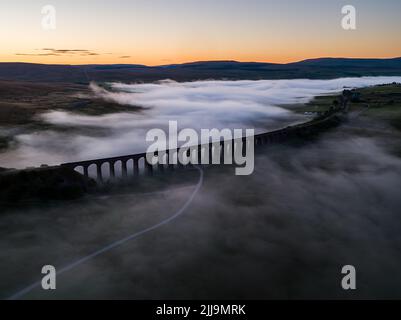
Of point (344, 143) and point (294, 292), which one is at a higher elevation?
point (344, 143)

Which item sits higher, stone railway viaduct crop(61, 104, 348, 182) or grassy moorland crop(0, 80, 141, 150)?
grassy moorland crop(0, 80, 141, 150)

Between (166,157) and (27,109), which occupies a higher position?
(27,109)

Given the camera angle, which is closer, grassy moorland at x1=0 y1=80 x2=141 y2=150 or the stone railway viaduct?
the stone railway viaduct

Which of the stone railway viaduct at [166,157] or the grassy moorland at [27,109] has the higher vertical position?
the grassy moorland at [27,109]

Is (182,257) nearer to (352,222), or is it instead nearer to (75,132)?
(352,222)

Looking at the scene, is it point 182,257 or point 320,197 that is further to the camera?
point 320,197

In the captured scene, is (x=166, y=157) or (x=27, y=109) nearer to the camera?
(x=166, y=157)

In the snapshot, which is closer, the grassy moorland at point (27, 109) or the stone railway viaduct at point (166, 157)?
the stone railway viaduct at point (166, 157)

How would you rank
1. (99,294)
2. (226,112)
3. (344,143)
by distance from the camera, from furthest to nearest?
(226,112) → (344,143) → (99,294)

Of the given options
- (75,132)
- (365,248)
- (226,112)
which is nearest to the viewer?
(365,248)
